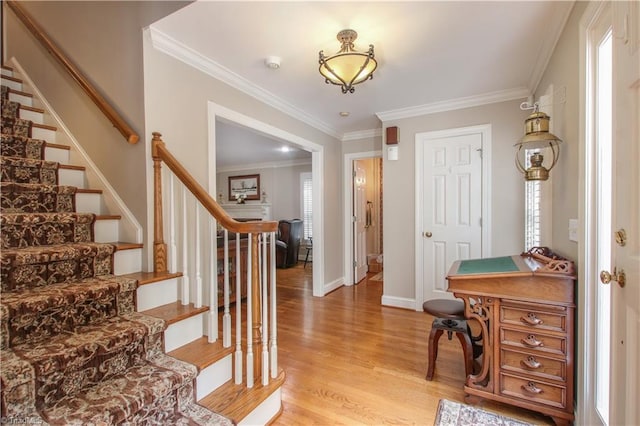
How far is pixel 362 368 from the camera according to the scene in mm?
2303

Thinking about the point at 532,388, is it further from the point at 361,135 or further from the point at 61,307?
the point at 361,135

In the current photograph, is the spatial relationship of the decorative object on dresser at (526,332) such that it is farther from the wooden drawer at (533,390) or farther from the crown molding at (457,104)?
the crown molding at (457,104)

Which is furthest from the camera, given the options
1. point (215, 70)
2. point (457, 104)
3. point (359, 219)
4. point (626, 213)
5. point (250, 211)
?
point (250, 211)

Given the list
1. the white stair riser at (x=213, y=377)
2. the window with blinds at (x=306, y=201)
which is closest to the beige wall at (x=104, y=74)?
the white stair riser at (x=213, y=377)

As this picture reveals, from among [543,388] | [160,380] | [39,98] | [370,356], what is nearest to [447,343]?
[370,356]

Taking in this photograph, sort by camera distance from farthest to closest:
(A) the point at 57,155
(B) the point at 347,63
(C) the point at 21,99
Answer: (C) the point at 21,99, (A) the point at 57,155, (B) the point at 347,63

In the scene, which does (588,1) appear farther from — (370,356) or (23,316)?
(23,316)

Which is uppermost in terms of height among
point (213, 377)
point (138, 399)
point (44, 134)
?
point (44, 134)

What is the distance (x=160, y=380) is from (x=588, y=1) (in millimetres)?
2855

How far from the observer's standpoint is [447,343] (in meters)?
2.73

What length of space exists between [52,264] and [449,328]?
2531 mm

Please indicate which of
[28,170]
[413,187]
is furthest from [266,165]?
[28,170]

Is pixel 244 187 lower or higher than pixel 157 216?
higher

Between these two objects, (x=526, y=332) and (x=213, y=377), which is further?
(x=526, y=332)
